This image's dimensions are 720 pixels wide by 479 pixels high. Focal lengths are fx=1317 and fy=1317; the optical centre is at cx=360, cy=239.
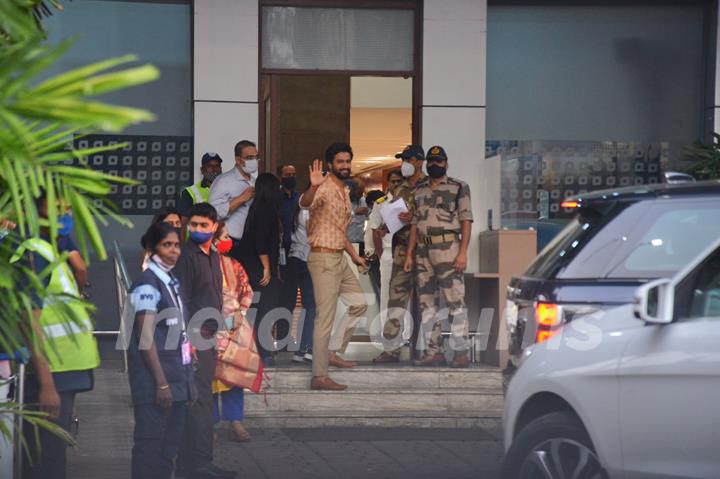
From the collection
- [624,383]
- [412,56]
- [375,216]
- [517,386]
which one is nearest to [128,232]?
[375,216]

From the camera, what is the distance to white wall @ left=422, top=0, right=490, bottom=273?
45.2 feet

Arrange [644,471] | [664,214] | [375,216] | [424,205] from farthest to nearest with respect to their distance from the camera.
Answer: [375,216] → [424,205] → [664,214] → [644,471]

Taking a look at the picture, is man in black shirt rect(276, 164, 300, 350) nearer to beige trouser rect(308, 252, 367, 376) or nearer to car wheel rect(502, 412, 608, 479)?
beige trouser rect(308, 252, 367, 376)

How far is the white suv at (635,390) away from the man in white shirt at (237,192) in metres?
6.25

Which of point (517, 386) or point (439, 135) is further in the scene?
point (439, 135)

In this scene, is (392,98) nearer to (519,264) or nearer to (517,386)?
(519,264)

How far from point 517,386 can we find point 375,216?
23.0 ft

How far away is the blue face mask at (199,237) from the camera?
8617mm

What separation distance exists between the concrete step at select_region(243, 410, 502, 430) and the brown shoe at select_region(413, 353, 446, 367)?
96 cm

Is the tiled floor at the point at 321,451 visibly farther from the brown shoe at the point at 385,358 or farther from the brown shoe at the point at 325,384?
the brown shoe at the point at 385,358

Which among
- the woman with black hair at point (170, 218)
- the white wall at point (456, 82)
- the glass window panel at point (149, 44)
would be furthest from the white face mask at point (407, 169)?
the woman with black hair at point (170, 218)

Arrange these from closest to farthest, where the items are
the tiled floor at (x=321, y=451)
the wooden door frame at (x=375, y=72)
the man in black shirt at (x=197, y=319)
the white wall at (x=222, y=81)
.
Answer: the man in black shirt at (x=197, y=319) < the tiled floor at (x=321, y=451) < the white wall at (x=222, y=81) < the wooden door frame at (x=375, y=72)

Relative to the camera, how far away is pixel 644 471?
541 centimetres

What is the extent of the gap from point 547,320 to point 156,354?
7.26 ft
